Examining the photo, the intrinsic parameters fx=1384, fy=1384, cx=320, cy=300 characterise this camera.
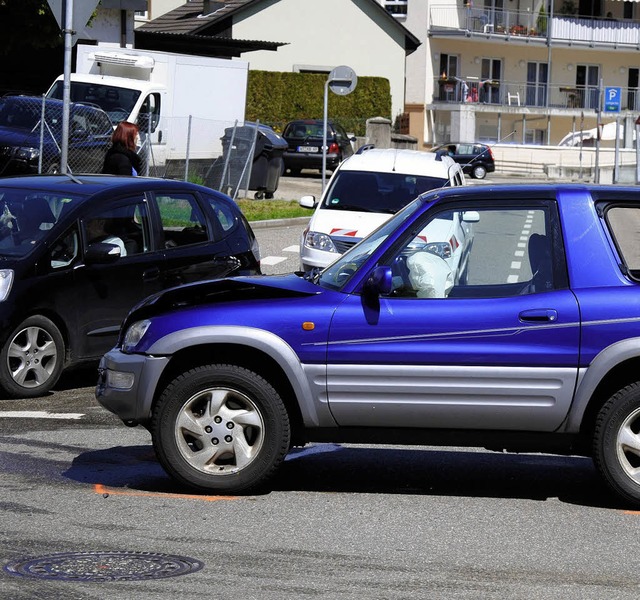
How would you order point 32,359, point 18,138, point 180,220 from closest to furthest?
1. point 32,359
2. point 180,220
3. point 18,138

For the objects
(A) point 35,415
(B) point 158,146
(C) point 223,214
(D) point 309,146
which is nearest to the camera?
(A) point 35,415

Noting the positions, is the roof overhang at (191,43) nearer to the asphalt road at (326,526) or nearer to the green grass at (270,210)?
the green grass at (270,210)

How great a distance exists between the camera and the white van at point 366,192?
16.1 meters

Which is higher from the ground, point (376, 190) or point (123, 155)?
point (123, 155)

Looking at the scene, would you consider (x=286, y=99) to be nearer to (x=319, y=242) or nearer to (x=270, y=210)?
(x=270, y=210)

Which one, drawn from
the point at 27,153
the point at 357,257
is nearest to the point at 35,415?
the point at 357,257

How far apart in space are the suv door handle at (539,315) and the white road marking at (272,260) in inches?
514

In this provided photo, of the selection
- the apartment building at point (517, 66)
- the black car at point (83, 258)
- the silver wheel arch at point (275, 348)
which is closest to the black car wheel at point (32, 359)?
the black car at point (83, 258)

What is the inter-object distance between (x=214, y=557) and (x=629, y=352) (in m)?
2.34

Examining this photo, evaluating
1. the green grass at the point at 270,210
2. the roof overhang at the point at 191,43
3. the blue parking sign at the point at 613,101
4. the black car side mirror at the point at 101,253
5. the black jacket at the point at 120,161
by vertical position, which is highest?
the roof overhang at the point at 191,43

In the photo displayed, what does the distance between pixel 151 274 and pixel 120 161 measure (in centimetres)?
466

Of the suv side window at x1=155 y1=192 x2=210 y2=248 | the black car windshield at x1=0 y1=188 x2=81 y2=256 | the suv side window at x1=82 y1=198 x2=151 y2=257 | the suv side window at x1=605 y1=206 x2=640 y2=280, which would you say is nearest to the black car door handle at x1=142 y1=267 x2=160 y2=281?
the suv side window at x1=82 y1=198 x2=151 y2=257

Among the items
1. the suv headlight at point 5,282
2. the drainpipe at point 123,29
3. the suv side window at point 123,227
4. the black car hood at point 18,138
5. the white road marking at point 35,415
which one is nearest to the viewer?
the white road marking at point 35,415

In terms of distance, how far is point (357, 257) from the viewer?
295 inches
